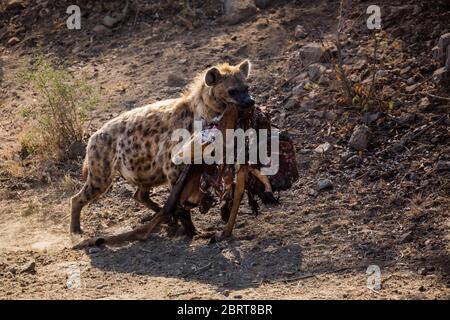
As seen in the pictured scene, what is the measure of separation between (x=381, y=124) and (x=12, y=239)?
3.27m

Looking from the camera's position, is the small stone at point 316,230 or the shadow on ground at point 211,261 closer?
the shadow on ground at point 211,261

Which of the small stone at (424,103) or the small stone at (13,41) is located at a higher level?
the small stone at (13,41)

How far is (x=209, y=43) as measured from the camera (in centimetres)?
994

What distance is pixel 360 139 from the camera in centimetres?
755

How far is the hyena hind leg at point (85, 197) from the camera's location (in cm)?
740

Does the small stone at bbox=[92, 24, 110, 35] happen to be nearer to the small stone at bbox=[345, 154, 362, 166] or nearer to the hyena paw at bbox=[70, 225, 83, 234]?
the hyena paw at bbox=[70, 225, 83, 234]

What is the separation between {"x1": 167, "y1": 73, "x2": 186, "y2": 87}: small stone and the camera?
9336mm

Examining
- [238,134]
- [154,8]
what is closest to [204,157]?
[238,134]

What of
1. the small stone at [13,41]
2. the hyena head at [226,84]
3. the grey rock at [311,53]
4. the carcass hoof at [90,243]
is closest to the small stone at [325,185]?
the hyena head at [226,84]

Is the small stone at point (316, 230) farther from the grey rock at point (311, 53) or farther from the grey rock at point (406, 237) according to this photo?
the grey rock at point (311, 53)

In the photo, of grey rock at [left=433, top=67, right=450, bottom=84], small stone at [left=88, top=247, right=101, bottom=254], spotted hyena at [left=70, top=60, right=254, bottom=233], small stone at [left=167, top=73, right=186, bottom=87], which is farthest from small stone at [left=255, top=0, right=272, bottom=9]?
small stone at [left=88, top=247, right=101, bottom=254]

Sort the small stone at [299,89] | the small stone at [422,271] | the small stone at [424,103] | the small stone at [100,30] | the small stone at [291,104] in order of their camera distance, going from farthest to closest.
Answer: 1. the small stone at [100,30]
2. the small stone at [299,89]
3. the small stone at [291,104]
4. the small stone at [424,103]
5. the small stone at [422,271]

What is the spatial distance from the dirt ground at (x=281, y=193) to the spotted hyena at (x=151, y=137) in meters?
0.37

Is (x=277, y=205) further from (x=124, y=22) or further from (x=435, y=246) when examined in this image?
(x=124, y=22)
